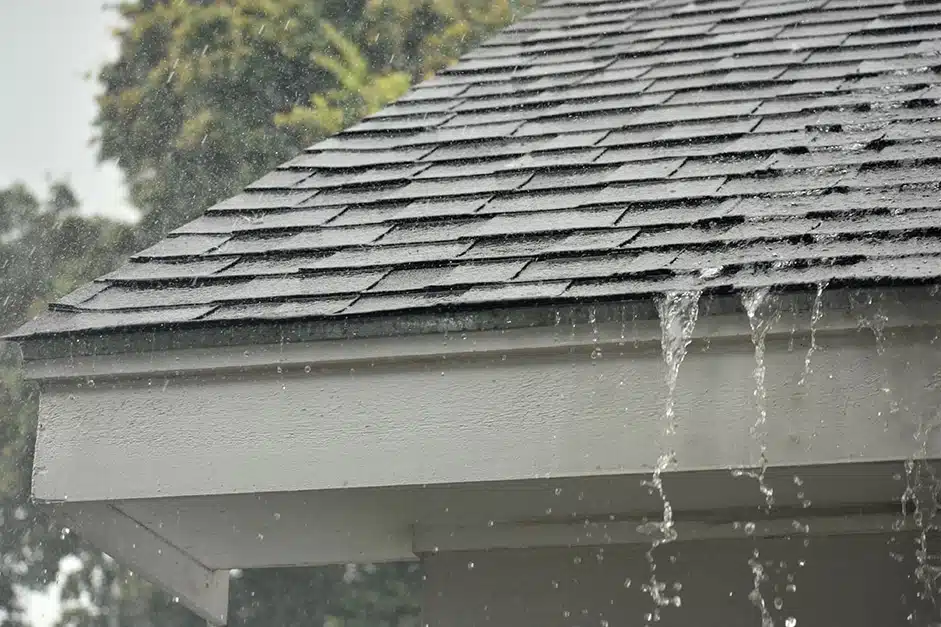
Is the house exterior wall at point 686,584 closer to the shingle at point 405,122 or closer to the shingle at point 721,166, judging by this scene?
the shingle at point 721,166

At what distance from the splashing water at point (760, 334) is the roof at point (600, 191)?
0.06m

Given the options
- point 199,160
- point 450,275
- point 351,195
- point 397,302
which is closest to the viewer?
point 397,302

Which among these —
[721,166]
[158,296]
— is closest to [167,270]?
[158,296]

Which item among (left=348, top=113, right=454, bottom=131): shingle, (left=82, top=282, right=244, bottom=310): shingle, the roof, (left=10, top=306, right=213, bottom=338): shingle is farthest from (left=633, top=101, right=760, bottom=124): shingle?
(left=10, top=306, right=213, bottom=338): shingle

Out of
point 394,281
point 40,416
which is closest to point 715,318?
point 394,281

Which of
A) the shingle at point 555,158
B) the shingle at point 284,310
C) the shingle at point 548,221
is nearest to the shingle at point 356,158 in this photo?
the shingle at point 555,158

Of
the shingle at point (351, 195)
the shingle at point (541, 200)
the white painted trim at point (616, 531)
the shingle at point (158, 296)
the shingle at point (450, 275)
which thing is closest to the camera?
the shingle at point (450, 275)

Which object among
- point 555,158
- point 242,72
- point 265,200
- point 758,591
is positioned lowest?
point 758,591

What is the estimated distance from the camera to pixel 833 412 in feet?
7.38

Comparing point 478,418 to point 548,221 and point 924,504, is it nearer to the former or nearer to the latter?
point 548,221

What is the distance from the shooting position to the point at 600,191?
2939 mm

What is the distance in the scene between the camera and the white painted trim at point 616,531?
2.80 m

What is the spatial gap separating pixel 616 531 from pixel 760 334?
81 centimetres

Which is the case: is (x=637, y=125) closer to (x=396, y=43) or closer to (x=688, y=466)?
(x=688, y=466)
